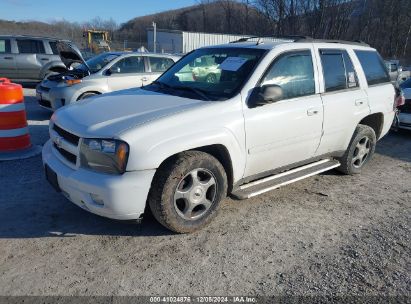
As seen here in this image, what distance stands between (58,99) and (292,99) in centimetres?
582

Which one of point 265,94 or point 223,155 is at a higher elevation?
point 265,94

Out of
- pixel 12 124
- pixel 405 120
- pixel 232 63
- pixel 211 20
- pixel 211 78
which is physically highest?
pixel 211 20

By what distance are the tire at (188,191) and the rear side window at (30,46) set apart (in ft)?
39.9

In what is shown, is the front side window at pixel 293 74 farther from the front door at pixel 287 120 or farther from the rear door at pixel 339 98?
the rear door at pixel 339 98

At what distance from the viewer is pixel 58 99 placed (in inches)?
323

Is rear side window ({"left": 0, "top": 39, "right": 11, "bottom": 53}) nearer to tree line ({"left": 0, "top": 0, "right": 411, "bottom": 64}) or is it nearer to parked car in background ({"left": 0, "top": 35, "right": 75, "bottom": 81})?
parked car in background ({"left": 0, "top": 35, "right": 75, "bottom": 81})

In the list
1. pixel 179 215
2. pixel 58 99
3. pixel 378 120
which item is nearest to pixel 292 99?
pixel 179 215

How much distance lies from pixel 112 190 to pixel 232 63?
2017mm

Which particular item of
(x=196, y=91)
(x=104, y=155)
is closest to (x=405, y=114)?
(x=196, y=91)

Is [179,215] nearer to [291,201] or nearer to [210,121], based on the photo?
[210,121]

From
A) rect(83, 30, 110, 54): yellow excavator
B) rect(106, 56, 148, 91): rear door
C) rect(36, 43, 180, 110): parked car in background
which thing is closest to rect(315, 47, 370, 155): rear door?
rect(36, 43, 180, 110): parked car in background

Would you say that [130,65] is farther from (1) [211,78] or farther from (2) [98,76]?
(1) [211,78]

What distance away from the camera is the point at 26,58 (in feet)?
43.3

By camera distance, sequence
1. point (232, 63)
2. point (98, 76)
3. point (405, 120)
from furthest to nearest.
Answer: point (98, 76) < point (405, 120) < point (232, 63)
